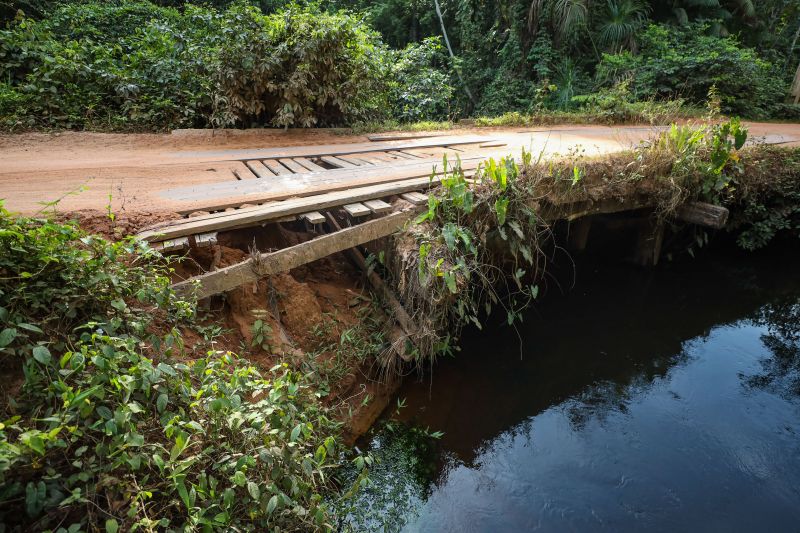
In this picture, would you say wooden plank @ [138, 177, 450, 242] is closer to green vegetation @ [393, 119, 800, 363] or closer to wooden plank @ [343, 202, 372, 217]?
wooden plank @ [343, 202, 372, 217]

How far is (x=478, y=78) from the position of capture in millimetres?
13727

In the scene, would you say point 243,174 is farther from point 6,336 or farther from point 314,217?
point 6,336

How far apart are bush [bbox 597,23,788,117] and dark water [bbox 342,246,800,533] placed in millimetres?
6259

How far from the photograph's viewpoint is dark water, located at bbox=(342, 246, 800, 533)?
11.0ft

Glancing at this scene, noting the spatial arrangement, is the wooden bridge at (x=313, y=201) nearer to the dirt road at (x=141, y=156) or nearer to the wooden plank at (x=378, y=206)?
the wooden plank at (x=378, y=206)

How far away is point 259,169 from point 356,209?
67.5 inches

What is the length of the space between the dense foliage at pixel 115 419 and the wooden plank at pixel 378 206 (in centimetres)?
173

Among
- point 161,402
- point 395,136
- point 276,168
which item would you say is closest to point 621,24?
point 395,136

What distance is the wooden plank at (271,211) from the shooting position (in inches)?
130

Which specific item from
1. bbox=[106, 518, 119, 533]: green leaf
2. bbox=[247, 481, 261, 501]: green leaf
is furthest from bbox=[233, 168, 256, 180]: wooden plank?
bbox=[106, 518, 119, 533]: green leaf

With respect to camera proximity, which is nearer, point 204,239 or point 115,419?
point 115,419

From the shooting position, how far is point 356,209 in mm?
3873

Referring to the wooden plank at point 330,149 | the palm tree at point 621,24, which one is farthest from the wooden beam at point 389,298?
the palm tree at point 621,24

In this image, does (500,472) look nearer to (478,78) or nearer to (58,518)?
(58,518)
